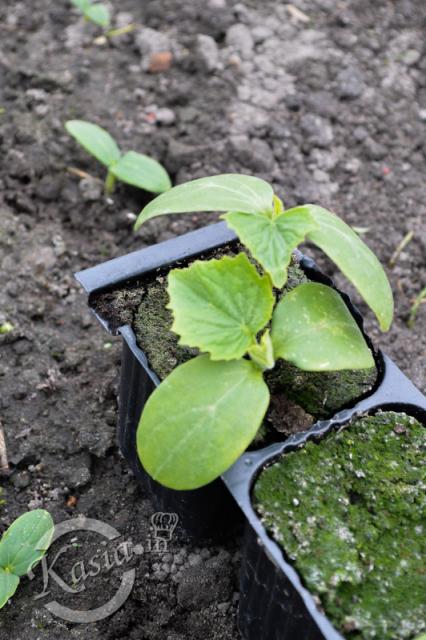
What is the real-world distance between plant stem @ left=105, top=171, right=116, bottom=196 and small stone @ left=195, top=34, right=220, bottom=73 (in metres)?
0.62

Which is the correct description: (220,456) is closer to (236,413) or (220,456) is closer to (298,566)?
(236,413)

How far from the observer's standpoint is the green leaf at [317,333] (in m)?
1.20

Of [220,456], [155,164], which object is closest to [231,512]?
[220,456]

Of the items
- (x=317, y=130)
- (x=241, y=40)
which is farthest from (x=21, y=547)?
(x=241, y=40)

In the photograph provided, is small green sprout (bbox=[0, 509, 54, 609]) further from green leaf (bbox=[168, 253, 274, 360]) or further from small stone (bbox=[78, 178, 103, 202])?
small stone (bbox=[78, 178, 103, 202])

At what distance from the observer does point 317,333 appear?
123 cm

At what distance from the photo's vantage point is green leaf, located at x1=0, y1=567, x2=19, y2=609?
1357mm

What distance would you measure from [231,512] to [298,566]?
1.32ft

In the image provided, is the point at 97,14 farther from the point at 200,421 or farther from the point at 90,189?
the point at 200,421

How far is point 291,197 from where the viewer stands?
227 cm

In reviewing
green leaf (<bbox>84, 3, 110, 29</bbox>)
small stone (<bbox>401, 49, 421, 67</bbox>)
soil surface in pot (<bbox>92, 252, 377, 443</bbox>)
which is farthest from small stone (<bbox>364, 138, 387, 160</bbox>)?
soil surface in pot (<bbox>92, 252, 377, 443</bbox>)

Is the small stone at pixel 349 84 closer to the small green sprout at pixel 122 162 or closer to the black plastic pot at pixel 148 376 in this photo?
the small green sprout at pixel 122 162

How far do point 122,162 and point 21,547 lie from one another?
3.72 feet

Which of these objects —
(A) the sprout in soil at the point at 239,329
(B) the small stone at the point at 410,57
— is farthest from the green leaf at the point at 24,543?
(B) the small stone at the point at 410,57
